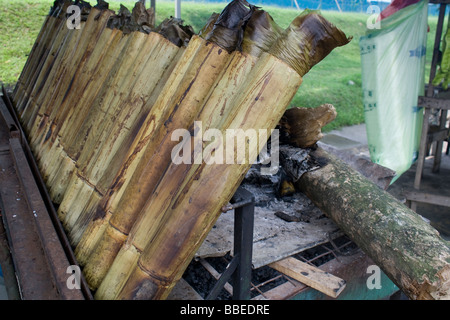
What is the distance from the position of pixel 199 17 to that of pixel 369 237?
30.9 ft

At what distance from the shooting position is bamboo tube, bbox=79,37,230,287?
1.75 m

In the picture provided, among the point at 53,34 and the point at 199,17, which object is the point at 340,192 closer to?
the point at 53,34

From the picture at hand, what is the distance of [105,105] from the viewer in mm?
2387

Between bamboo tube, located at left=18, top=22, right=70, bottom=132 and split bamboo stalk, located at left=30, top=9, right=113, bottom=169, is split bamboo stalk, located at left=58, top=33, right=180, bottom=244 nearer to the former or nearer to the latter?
split bamboo stalk, located at left=30, top=9, right=113, bottom=169

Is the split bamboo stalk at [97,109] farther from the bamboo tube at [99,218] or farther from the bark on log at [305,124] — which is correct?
the bark on log at [305,124]

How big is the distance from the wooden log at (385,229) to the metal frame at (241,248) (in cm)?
87

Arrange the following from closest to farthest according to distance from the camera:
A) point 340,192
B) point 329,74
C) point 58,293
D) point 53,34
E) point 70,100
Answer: point 58,293 < point 340,192 < point 70,100 < point 53,34 < point 329,74

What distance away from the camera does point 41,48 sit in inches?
177

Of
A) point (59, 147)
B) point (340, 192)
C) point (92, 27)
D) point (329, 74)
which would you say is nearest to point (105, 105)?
point (59, 147)

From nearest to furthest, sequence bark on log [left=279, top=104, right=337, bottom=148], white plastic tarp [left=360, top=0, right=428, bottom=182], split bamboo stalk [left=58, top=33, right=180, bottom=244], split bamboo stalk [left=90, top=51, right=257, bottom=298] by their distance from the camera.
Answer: split bamboo stalk [left=90, top=51, right=257, bottom=298] < split bamboo stalk [left=58, top=33, right=180, bottom=244] < bark on log [left=279, top=104, right=337, bottom=148] < white plastic tarp [left=360, top=0, right=428, bottom=182]

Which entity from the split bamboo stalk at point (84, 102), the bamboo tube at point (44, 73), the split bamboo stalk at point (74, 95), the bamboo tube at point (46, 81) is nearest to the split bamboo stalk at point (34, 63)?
the bamboo tube at point (44, 73)

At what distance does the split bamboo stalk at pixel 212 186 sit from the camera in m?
1.51
